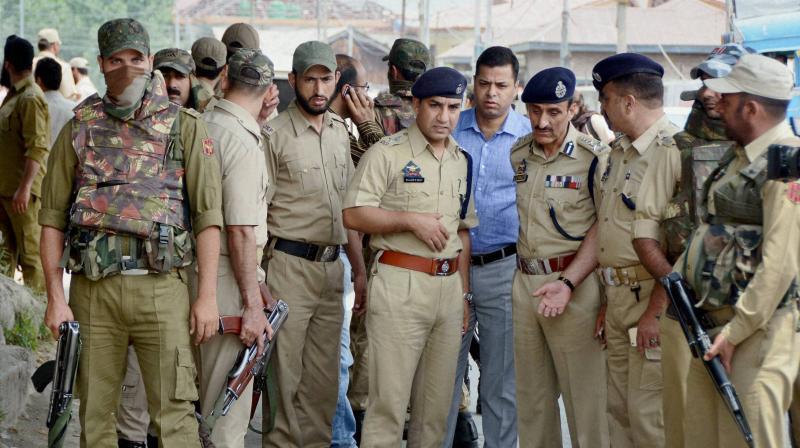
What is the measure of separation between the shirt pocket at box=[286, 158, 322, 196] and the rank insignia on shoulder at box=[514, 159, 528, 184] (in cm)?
105

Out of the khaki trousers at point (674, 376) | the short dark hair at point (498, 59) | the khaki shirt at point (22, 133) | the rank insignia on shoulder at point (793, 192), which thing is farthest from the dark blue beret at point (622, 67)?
the khaki shirt at point (22, 133)

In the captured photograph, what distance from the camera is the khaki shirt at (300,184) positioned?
612 cm

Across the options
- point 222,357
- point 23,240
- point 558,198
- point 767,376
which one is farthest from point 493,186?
point 23,240

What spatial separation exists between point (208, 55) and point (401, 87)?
1.27 metres

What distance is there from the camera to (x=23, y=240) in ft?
31.7

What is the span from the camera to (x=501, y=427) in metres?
6.22

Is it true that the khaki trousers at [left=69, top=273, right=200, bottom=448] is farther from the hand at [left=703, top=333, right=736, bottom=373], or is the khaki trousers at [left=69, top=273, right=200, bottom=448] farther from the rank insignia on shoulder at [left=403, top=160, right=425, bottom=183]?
the hand at [left=703, top=333, right=736, bottom=373]

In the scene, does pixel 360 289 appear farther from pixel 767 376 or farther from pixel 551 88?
pixel 767 376

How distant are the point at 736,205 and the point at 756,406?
756 mm

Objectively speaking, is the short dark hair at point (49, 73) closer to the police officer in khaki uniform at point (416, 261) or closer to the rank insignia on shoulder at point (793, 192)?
the police officer in khaki uniform at point (416, 261)

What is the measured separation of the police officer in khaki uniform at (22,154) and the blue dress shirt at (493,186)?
4.30m

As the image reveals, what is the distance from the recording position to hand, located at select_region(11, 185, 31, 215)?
30.6 feet

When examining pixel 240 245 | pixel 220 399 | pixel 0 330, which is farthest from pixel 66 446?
pixel 240 245

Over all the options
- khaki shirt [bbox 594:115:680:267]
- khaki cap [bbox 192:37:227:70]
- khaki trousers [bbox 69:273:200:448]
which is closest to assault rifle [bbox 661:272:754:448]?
khaki shirt [bbox 594:115:680:267]
